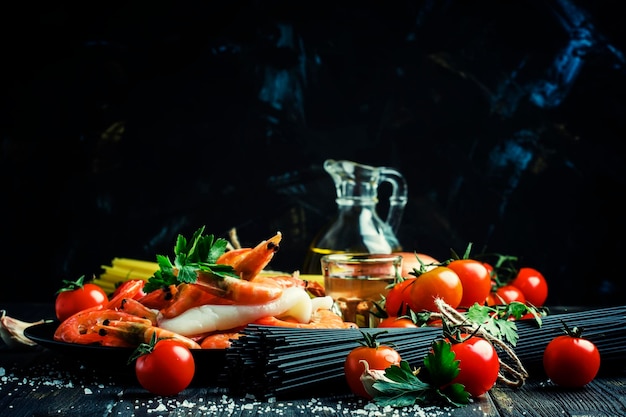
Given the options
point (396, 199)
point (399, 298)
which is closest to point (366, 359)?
point (399, 298)

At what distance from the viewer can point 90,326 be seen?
1.59 m

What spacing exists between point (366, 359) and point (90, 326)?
0.56m

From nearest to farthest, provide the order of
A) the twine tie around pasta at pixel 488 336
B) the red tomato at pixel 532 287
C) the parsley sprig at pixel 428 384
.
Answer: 1. the parsley sprig at pixel 428 384
2. the twine tie around pasta at pixel 488 336
3. the red tomato at pixel 532 287

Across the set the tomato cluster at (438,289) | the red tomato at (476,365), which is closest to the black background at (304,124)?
the tomato cluster at (438,289)

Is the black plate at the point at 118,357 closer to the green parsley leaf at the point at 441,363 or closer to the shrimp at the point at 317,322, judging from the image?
the shrimp at the point at 317,322

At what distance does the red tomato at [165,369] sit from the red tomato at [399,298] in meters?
0.46

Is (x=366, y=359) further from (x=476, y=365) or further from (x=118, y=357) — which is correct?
(x=118, y=357)

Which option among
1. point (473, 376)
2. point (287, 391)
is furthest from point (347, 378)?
point (473, 376)

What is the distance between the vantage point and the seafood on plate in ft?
5.00

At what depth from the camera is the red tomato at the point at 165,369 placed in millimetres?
1398

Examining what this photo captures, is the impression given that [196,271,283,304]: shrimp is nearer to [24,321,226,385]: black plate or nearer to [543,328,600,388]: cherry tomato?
[24,321,226,385]: black plate

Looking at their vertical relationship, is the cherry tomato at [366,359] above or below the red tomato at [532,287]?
above

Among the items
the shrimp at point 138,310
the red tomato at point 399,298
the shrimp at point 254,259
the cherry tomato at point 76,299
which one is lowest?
the cherry tomato at point 76,299

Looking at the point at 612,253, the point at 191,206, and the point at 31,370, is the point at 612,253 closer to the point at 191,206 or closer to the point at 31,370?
the point at 191,206
